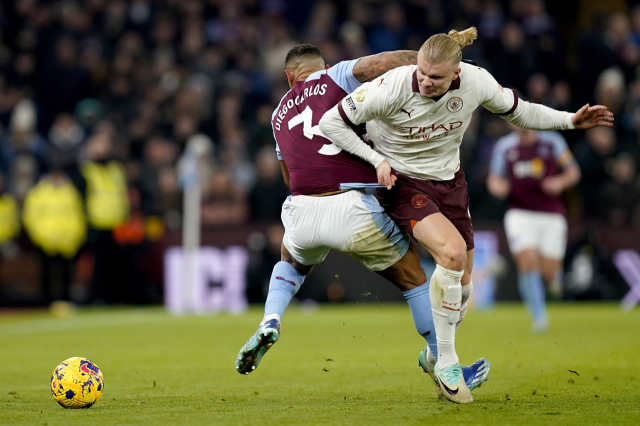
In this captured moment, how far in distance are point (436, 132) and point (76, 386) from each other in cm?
→ 258

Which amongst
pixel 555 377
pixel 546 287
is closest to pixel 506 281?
pixel 546 287

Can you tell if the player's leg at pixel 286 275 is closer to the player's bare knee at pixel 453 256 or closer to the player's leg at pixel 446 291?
the player's leg at pixel 446 291

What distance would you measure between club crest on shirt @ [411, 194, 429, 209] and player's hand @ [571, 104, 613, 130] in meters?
1.03

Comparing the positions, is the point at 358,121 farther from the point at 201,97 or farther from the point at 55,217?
the point at 201,97

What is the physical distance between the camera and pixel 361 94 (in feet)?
18.6

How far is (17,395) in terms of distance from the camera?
19.9 feet

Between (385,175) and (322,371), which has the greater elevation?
(385,175)

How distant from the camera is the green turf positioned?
508 centimetres

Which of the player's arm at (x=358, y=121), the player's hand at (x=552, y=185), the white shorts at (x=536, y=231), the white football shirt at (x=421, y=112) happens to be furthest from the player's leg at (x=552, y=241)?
the player's arm at (x=358, y=121)

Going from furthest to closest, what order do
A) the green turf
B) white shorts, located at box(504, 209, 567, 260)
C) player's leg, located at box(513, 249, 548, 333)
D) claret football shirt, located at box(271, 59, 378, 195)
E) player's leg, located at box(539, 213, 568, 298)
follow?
player's leg, located at box(539, 213, 568, 298)
white shorts, located at box(504, 209, 567, 260)
player's leg, located at box(513, 249, 548, 333)
claret football shirt, located at box(271, 59, 378, 195)
the green turf

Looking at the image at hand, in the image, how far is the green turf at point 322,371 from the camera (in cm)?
508

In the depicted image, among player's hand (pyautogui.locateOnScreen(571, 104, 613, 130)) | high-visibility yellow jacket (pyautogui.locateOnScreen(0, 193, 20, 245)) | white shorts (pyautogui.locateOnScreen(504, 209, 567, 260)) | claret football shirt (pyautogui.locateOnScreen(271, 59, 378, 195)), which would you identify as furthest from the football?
high-visibility yellow jacket (pyautogui.locateOnScreen(0, 193, 20, 245))

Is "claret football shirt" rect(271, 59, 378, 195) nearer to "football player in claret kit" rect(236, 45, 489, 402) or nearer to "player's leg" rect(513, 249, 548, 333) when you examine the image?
"football player in claret kit" rect(236, 45, 489, 402)

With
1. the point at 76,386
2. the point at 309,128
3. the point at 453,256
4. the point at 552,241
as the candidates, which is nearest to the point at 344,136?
the point at 309,128
